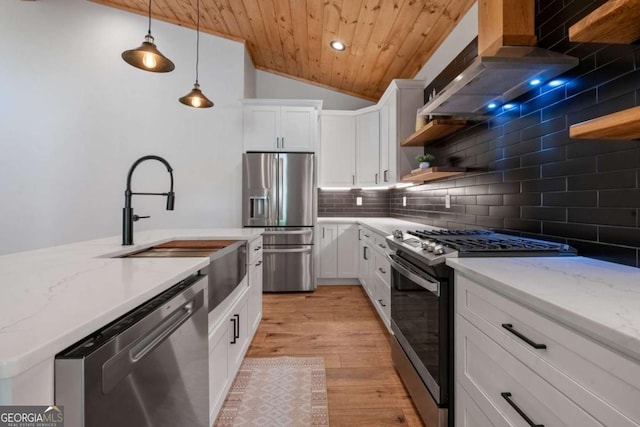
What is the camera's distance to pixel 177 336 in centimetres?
98

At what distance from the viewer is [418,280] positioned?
152cm

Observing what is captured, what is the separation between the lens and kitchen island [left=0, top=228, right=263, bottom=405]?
49cm

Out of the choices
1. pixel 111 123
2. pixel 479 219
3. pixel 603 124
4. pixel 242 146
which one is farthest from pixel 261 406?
pixel 111 123

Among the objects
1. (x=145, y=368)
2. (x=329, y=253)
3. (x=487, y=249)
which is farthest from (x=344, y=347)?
(x=145, y=368)

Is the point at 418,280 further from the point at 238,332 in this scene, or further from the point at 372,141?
the point at 372,141

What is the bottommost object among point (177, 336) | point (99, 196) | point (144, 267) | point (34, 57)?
point (177, 336)

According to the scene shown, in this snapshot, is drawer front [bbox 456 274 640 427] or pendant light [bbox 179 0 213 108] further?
pendant light [bbox 179 0 213 108]

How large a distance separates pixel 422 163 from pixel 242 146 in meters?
2.37

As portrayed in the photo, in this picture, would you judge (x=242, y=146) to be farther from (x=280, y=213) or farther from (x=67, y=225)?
(x=67, y=225)

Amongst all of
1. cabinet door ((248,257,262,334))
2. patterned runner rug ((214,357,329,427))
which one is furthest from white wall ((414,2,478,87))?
patterned runner rug ((214,357,329,427))

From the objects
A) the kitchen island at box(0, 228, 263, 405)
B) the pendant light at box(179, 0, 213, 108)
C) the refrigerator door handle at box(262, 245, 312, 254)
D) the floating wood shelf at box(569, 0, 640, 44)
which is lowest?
the refrigerator door handle at box(262, 245, 312, 254)

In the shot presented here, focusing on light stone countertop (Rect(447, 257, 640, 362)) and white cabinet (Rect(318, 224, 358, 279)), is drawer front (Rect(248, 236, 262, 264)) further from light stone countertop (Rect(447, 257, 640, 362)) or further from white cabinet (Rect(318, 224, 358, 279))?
white cabinet (Rect(318, 224, 358, 279))

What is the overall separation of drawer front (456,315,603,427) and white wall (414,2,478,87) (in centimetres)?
222

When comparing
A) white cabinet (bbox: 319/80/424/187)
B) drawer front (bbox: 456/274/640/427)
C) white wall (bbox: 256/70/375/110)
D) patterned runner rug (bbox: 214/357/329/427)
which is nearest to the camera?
drawer front (bbox: 456/274/640/427)
